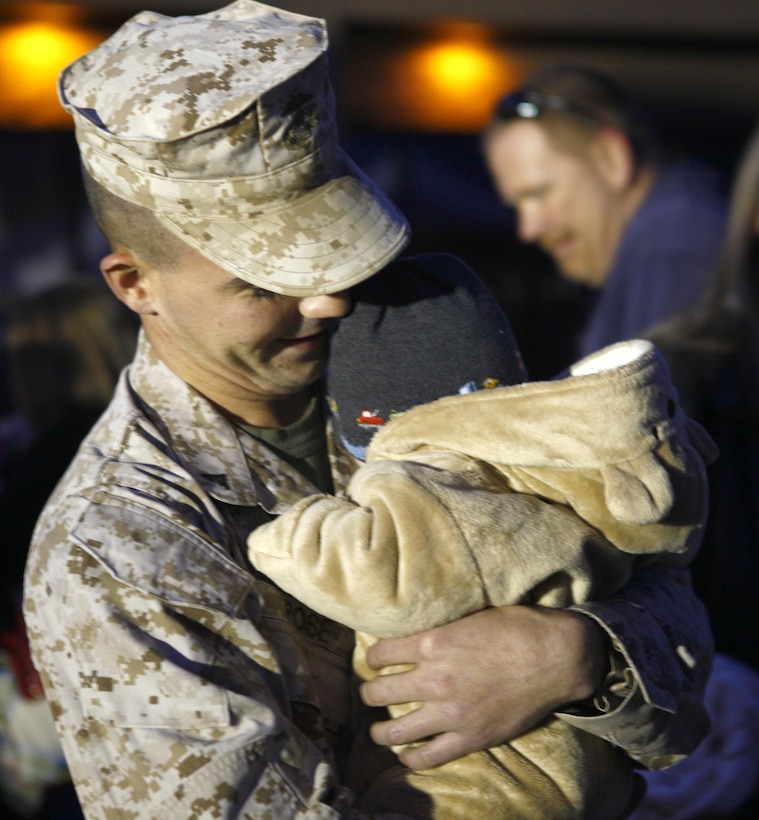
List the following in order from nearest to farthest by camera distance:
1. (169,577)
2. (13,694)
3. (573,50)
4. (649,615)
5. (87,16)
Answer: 1. (169,577)
2. (649,615)
3. (13,694)
4. (87,16)
5. (573,50)

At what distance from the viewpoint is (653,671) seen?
1.79m

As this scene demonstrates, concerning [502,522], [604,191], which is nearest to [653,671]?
[502,522]

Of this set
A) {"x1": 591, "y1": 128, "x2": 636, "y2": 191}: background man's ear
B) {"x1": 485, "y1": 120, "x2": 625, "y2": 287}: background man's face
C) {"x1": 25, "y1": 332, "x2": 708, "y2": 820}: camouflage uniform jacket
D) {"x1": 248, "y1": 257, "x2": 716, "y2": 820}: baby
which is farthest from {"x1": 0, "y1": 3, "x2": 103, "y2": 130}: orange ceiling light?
{"x1": 248, "y1": 257, "x2": 716, "y2": 820}: baby

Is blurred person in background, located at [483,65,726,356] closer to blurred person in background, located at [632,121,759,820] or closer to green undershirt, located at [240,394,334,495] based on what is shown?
blurred person in background, located at [632,121,759,820]

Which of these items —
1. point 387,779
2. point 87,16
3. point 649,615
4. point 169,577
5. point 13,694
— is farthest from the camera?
point 87,16

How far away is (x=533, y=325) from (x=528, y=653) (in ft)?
14.9

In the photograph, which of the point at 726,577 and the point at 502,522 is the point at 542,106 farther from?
the point at 502,522

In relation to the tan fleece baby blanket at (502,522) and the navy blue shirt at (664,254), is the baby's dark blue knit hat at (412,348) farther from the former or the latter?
the navy blue shirt at (664,254)

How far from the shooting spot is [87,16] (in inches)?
226

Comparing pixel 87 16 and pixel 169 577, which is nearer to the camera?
pixel 169 577

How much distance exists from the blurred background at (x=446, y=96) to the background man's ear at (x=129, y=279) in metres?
3.69

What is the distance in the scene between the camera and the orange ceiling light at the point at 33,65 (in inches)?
225

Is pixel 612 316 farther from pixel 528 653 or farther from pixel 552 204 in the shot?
pixel 528 653

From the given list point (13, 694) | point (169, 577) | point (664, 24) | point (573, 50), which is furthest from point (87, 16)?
point (169, 577)
